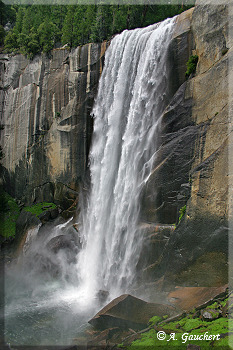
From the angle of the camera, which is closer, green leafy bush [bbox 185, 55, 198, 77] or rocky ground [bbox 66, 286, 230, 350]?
rocky ground [bbox 66, 286, 230, 350]

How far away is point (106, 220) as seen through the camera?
57.7ft

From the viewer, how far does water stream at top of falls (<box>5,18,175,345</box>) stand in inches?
534

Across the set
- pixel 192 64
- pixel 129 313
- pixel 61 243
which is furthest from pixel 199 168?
pixel 61 243

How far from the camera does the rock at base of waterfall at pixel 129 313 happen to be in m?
10.3

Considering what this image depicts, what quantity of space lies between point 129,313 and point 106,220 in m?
7.40

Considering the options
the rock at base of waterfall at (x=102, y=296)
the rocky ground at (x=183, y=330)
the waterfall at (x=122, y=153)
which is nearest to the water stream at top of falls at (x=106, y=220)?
the waterfall at (x=122, y=153)

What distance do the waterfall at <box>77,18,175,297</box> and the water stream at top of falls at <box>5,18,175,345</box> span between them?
52 mm

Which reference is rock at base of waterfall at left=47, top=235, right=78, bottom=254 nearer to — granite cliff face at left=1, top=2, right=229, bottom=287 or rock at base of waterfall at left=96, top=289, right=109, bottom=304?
granite cliff face at left=1, top=2, right=229, bottom=287

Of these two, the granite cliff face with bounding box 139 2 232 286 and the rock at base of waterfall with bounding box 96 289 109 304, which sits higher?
the granite cliff face with bounding box 139 2 232 286

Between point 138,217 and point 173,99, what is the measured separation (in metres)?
6.21

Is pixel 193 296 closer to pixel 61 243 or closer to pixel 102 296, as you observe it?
pixel 102 296

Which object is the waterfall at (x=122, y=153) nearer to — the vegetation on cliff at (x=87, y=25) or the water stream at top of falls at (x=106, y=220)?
the water stream at top of falls at (x=106, y=220)

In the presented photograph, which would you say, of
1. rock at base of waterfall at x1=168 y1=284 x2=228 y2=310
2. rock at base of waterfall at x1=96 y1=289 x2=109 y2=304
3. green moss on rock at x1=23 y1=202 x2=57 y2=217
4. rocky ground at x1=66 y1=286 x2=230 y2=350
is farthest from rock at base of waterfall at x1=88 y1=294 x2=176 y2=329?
green moss on rock at x1=23 y1=202 x2=57 y2=217

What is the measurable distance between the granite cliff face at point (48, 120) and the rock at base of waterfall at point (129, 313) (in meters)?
12.6
